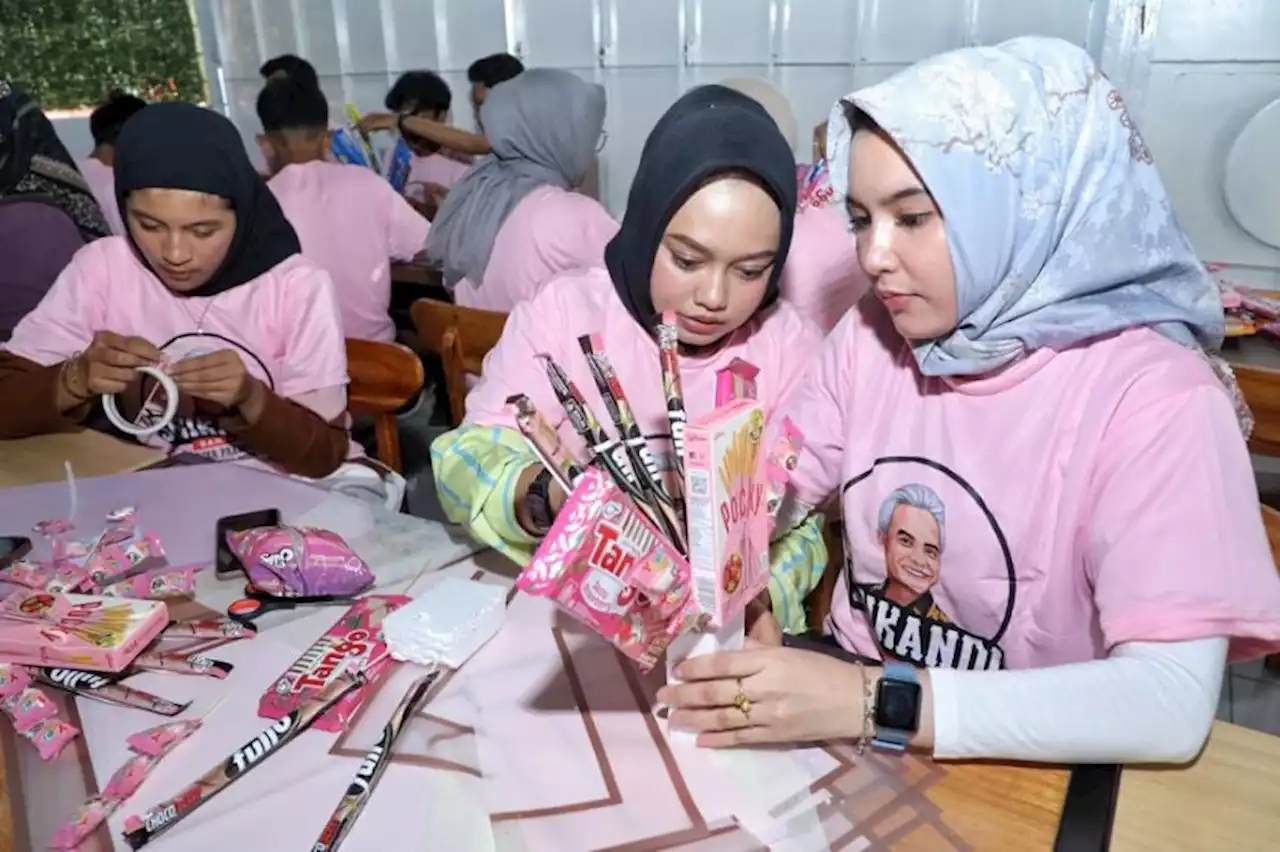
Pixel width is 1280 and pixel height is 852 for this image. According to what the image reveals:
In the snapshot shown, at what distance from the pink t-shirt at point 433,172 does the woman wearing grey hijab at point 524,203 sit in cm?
96

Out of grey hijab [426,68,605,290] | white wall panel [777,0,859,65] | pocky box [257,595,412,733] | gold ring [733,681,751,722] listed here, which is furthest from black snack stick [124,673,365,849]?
white wall panel [777,0,859,65]

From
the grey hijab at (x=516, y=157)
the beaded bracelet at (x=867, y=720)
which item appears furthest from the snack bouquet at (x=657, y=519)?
the grey hijab at (x=516, y=157)

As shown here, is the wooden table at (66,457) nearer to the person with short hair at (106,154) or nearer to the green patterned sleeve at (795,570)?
the green patterned sleeve at (795,570)

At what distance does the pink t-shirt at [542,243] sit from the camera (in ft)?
8.16

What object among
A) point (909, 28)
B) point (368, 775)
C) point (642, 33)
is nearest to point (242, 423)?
point (368, 775)

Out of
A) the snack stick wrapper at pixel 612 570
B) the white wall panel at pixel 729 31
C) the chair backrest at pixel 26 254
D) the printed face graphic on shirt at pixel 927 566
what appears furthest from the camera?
the white wall panel at pixel 729 31

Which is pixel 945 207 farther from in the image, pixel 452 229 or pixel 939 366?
pixel 452 229

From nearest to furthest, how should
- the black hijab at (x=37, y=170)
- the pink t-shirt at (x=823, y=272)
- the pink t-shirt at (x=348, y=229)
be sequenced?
the pink t-shirt at (x=823, y=272)
the black hijab at (x=37, y=170)
the pink t-shirt at (x=348, y=229)

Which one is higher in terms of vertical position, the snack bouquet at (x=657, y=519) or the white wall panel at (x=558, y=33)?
the white wall panel at (x=558, y=33)

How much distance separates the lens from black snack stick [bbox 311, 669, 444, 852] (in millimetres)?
673

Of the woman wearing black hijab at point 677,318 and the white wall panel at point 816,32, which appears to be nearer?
the woman wearing black hijab at point 677,318

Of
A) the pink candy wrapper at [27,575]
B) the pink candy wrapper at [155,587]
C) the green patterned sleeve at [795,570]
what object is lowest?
the green patterned sleeve at [795,570]

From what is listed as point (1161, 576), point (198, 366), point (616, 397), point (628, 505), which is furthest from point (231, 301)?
point (1161, 576)

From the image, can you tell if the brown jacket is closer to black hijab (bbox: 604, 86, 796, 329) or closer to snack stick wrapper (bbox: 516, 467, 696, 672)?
black hijab (bbox: 604, 86, 796, 329)
